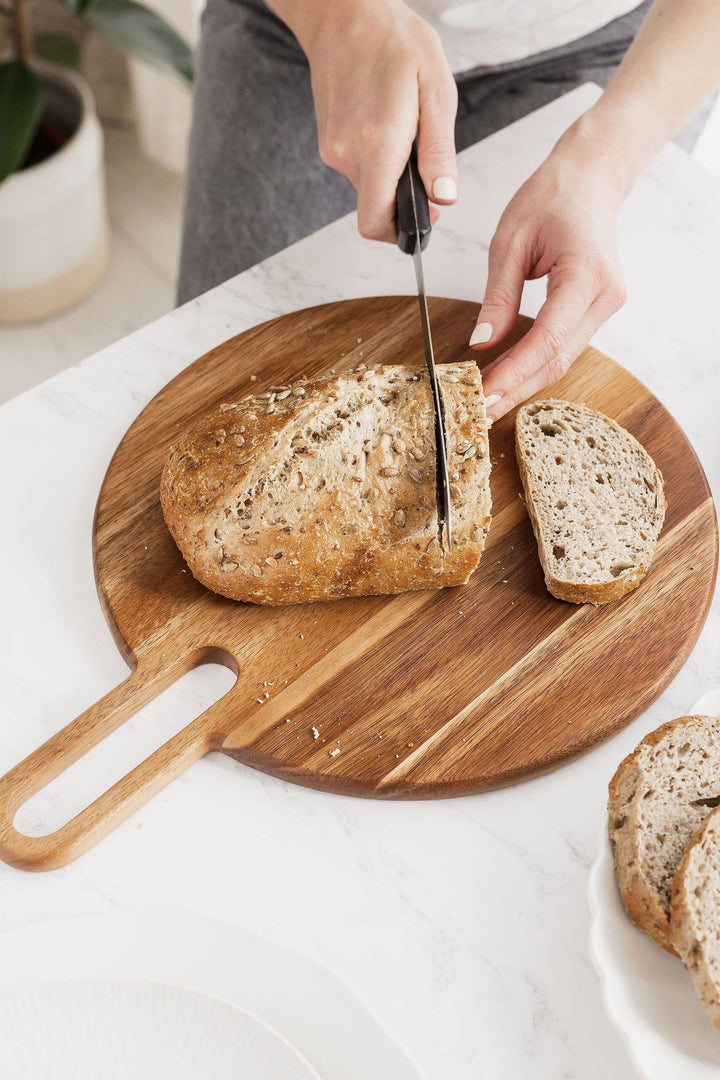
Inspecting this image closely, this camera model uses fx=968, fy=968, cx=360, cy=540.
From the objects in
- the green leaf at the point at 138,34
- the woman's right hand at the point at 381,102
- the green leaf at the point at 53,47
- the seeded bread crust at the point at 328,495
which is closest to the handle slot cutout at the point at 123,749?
the seeded bread crust at the point at 328,495

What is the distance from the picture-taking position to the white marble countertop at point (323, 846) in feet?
3.60

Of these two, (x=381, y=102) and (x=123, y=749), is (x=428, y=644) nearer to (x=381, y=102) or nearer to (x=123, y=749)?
(x=123, y=749)

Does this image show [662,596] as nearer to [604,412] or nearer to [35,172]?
[604,412]

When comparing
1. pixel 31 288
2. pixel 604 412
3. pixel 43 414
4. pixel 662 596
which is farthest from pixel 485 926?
pixel 31 288

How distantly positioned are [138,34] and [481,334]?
1852 millimetres

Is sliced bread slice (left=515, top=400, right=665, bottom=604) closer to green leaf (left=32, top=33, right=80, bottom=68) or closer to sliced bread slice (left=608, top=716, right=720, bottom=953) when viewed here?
sliced bread slice (left=608, top=716, right=720, bottom=953)

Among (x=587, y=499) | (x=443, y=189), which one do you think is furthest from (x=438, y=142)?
(x=587, y=499)

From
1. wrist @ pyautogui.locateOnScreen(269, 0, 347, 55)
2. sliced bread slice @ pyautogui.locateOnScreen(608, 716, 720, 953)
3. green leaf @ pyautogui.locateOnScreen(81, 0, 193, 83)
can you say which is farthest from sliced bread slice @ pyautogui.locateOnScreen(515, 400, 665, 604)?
green leaf @ pyautogui.locateOnScreen(81, 0, 193, 83)

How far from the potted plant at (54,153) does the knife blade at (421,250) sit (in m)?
1.37

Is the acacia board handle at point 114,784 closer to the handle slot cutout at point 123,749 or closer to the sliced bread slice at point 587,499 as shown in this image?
the handle slot cutout at point 123,749

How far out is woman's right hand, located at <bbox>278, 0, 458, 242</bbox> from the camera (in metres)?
1.47

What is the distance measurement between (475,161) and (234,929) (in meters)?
1.48

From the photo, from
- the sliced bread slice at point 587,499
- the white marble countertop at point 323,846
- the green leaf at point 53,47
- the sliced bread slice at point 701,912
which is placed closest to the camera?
the sliced bread slice at point 701,912

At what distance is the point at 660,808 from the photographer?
1.06 meters
